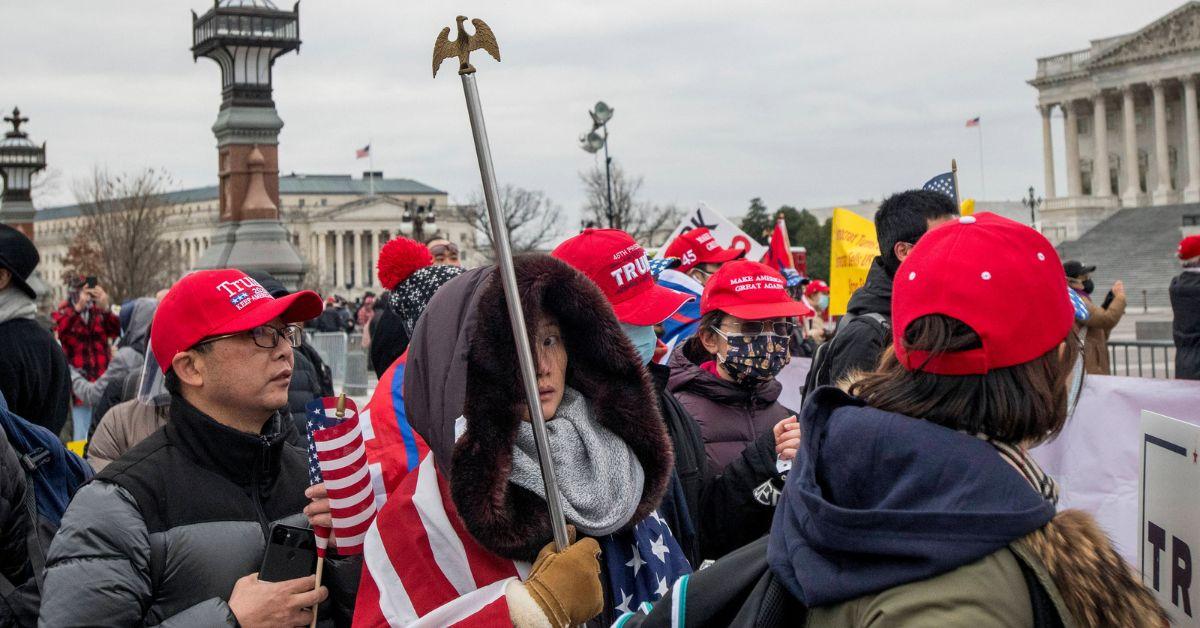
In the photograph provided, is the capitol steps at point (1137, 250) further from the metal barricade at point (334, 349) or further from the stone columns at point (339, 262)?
the stone columns at point (339, 262)

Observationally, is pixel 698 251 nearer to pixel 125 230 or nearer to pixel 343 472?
pixel 343 472

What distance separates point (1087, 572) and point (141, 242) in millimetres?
44801

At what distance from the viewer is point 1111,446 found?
606 centimetres

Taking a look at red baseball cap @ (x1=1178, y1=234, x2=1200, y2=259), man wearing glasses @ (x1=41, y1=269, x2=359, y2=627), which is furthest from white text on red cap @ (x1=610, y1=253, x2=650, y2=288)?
red baseball cap @ (x1=1178, y1=234, x2=1200, y2=259)

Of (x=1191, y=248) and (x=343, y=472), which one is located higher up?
(x=1191, y=248)

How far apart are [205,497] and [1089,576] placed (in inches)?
87.3

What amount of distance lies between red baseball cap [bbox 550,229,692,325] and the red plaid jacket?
8.49 m

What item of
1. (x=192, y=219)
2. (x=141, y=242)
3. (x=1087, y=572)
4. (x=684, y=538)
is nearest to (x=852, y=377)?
(x=1087, y=572)

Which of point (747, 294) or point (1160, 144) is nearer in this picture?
point (747, 294)

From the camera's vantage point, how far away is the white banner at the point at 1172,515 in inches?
105

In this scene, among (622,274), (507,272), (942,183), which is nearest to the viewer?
(507,272)

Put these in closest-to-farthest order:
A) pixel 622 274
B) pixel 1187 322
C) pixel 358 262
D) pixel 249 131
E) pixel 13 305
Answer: pixel 622 274 < pixel 13 305 < pixel 1187 322 < pixel 249 131 < pixel 358 262

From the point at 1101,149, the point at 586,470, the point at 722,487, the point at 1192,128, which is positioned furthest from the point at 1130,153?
the point at 586,470

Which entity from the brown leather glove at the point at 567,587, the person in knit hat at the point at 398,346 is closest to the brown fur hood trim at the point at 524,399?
the brown leather glove at the point at 567,587
